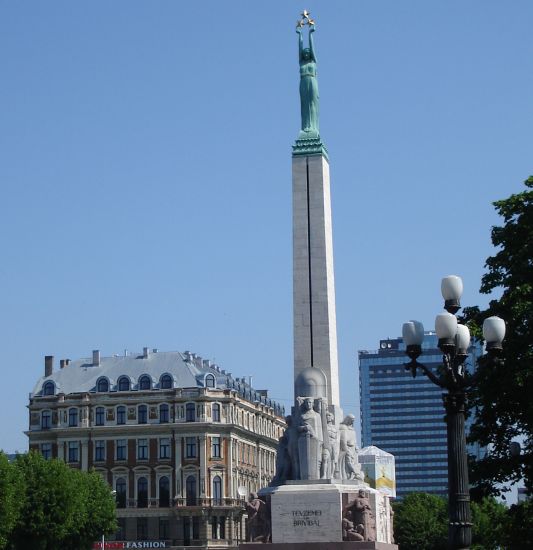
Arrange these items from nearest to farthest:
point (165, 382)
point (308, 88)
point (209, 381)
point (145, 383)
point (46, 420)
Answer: point (308, 88), point (165, 382), point (145, 383), point (209, 381), point (46, 420)

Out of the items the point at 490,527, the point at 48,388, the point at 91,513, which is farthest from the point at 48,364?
the point at 490,527

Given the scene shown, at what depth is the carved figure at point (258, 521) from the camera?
4350 centimetres

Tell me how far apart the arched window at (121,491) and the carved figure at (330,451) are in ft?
192

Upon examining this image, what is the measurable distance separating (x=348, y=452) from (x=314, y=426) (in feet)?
6.58

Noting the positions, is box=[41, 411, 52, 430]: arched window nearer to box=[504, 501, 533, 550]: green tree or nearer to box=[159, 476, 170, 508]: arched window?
box=[159, 476, 170, 508]: arched window

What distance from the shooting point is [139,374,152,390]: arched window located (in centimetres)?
10300

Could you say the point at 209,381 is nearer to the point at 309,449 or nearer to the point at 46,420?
the point at 46,420

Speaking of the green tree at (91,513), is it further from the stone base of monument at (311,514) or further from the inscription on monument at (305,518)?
the inscription on monument at (305,518)

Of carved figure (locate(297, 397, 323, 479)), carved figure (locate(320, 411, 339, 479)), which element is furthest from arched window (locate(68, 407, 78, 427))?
carved figure (locate(297, 397, 323, 479))

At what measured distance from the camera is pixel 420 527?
105625mm

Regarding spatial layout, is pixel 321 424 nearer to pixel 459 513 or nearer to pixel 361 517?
pixel 361 517

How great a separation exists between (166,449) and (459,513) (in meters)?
82.3

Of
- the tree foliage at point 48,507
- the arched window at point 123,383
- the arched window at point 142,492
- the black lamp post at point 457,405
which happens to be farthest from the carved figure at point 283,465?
the arched window at point 123,383

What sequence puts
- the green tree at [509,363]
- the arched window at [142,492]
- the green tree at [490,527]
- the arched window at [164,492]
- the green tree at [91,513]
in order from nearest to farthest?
the green tree at [509,363]
the green tree at [490,527]
the green tree at [91,513]
the arched window at [164,492]
the arched window at [142,492]
